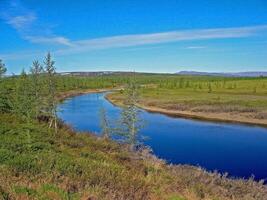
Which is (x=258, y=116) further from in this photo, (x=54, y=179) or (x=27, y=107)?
(x=54, y=179)

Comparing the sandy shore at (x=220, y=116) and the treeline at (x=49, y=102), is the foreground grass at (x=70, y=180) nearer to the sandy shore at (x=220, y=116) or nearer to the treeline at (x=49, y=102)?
the treeline at (x=49, y=102)

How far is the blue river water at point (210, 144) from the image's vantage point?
120ft

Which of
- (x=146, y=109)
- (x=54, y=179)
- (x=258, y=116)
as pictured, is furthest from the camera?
(x=146, y=109)

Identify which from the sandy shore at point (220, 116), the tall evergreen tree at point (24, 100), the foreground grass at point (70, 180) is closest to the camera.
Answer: the foreground grass at point (70, 180)

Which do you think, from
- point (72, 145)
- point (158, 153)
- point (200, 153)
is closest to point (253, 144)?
point (200, 153)

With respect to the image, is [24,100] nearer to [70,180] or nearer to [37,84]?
[37,84]

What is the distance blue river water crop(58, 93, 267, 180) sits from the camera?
120 feet

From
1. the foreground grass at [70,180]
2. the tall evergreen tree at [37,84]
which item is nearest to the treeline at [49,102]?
the tall evergreen tree at [37,84]

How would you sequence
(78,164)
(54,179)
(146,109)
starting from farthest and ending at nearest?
1. (146,109)
2. (78,164)
3. (54,179)

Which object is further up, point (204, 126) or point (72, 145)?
point (72, 145)

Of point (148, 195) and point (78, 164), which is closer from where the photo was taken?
point (148, 195)

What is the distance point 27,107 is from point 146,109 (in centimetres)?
5163

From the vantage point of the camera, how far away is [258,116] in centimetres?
7106

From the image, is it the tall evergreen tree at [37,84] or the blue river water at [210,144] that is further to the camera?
the tall evergreen tree at [37,84]
